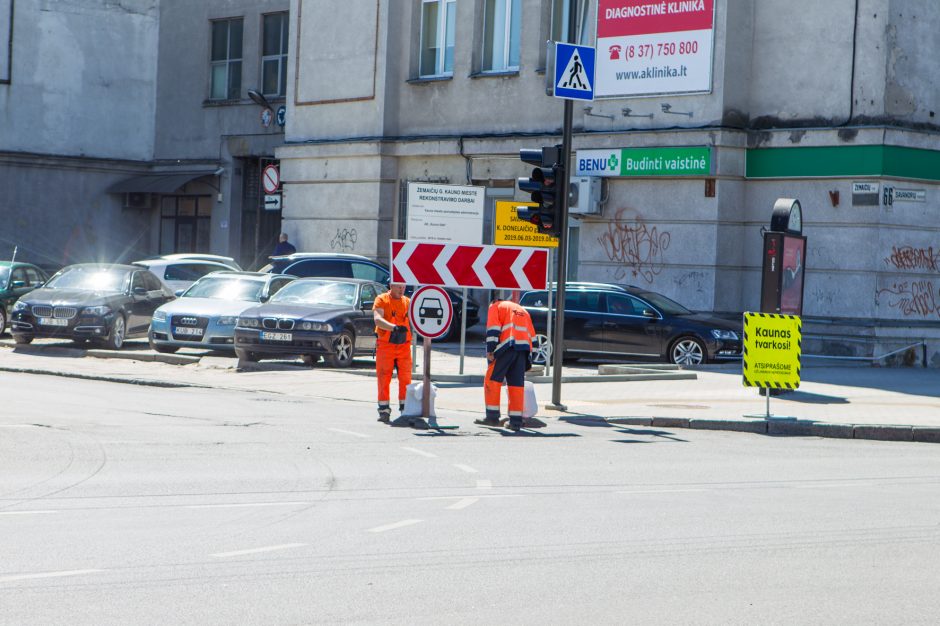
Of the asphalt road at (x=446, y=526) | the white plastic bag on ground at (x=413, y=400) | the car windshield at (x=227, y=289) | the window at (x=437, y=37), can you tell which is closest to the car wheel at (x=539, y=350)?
the car windshield at (x=227, y=289)

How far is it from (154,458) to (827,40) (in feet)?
56.9

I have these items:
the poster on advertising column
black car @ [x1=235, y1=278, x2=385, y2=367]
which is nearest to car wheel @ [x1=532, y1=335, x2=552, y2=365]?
A: black car @ [x1=235, y1=278, x2=385, y2=367]

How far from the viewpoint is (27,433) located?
13.1 m

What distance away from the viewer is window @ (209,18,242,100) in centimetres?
4044

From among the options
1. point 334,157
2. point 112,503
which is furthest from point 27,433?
point 334,157

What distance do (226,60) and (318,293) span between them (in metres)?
19.7

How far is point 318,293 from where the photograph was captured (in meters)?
22.9

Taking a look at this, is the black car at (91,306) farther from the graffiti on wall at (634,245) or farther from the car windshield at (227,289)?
the graffiti on wall at (634,245)

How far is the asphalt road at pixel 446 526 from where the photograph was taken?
6520 millimetres

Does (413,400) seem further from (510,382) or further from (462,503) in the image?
(462,503)

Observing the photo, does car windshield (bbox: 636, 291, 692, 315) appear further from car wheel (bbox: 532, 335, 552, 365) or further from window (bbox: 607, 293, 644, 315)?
car wheel (bbox: 532, 335, 552, 365)

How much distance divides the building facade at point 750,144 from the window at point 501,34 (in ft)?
0.11

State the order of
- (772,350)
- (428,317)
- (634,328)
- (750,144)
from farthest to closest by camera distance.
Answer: (750,144) → (634,328) → (772,350) → (428,317)

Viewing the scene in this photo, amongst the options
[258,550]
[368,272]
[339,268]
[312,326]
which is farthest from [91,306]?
[258,550]
